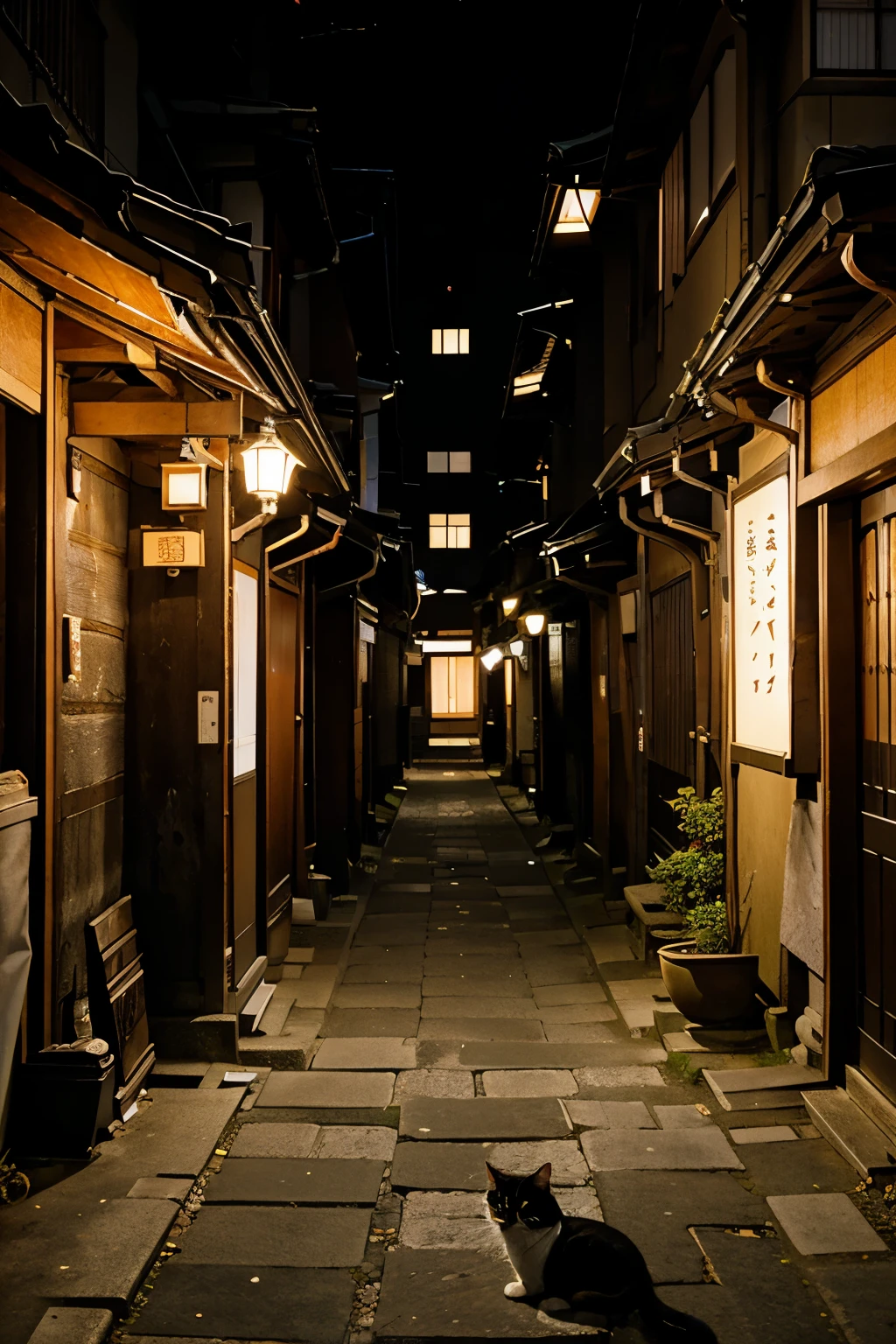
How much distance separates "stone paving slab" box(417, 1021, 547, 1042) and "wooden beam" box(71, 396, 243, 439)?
5735 mm

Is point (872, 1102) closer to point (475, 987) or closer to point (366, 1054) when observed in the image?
point (366, 1054)

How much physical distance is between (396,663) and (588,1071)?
26252mm

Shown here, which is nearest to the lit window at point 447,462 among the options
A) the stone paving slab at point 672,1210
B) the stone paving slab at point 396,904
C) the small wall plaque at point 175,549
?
the stone paving slab at point 396,904

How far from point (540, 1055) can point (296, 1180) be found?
313 centimetres

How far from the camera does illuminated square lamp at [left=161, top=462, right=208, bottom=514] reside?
8492mm

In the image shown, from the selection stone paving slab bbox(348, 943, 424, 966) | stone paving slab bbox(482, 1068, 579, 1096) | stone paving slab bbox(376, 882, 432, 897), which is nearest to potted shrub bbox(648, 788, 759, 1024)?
stone paving slab bbox(482, 1068, 579, 1096)

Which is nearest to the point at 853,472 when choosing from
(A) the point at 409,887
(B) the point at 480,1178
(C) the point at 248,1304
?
(B) the point at 480,1178

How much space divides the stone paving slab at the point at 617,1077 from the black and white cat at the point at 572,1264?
10.4ft

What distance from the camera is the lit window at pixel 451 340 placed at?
51.9 metres

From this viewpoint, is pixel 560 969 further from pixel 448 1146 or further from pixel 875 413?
pixel 875 413

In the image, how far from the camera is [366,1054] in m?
9.30

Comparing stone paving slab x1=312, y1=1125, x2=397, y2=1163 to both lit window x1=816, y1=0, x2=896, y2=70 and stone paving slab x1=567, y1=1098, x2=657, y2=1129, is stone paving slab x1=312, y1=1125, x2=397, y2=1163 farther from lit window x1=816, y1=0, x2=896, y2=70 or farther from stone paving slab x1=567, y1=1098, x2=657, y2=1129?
lit window x1=816, y1=0, x2=896, y2=70

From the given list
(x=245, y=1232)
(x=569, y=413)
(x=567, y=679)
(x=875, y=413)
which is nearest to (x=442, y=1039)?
(x=245, y=1232)

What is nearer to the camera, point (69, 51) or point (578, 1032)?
point (69, 51)
